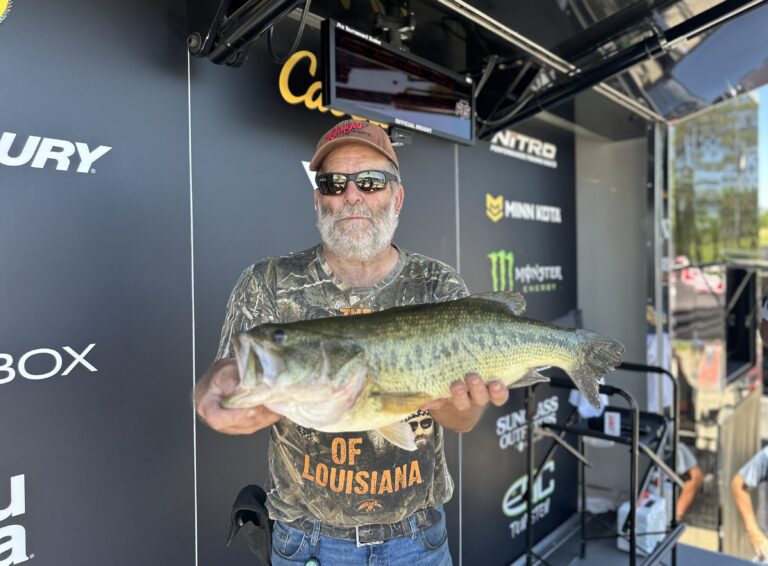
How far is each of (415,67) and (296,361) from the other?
6.56 feet

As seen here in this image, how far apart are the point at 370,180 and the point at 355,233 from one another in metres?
0.18

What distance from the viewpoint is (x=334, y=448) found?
1.63m

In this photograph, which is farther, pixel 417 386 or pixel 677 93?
pixel 677 93

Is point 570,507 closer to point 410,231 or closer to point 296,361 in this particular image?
point 410,231

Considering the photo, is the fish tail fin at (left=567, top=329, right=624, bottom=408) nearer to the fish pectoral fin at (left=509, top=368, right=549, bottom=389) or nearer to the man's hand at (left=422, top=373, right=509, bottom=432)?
the fish pectoral fin at (left=509, top=368, right=549, bottom=389)

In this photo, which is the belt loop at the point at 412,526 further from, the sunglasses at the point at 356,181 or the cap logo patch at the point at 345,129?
the cap logo patch at the point at 345,129

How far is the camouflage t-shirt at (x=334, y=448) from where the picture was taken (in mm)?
1612

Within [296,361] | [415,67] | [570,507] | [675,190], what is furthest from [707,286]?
[296,361]

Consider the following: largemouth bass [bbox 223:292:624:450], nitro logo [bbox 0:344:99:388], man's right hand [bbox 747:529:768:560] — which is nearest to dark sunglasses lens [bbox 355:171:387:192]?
largemouth bass [bbox 223:292:624:450]

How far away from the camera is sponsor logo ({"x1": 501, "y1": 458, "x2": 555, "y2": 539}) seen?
13.4ft

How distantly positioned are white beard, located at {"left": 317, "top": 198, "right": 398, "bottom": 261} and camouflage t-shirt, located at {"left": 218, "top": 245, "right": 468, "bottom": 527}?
8 centimetres

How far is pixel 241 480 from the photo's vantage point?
2.44 meters

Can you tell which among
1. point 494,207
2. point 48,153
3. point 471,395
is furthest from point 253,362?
point 494,207

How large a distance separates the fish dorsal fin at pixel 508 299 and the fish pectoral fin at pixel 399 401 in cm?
37
